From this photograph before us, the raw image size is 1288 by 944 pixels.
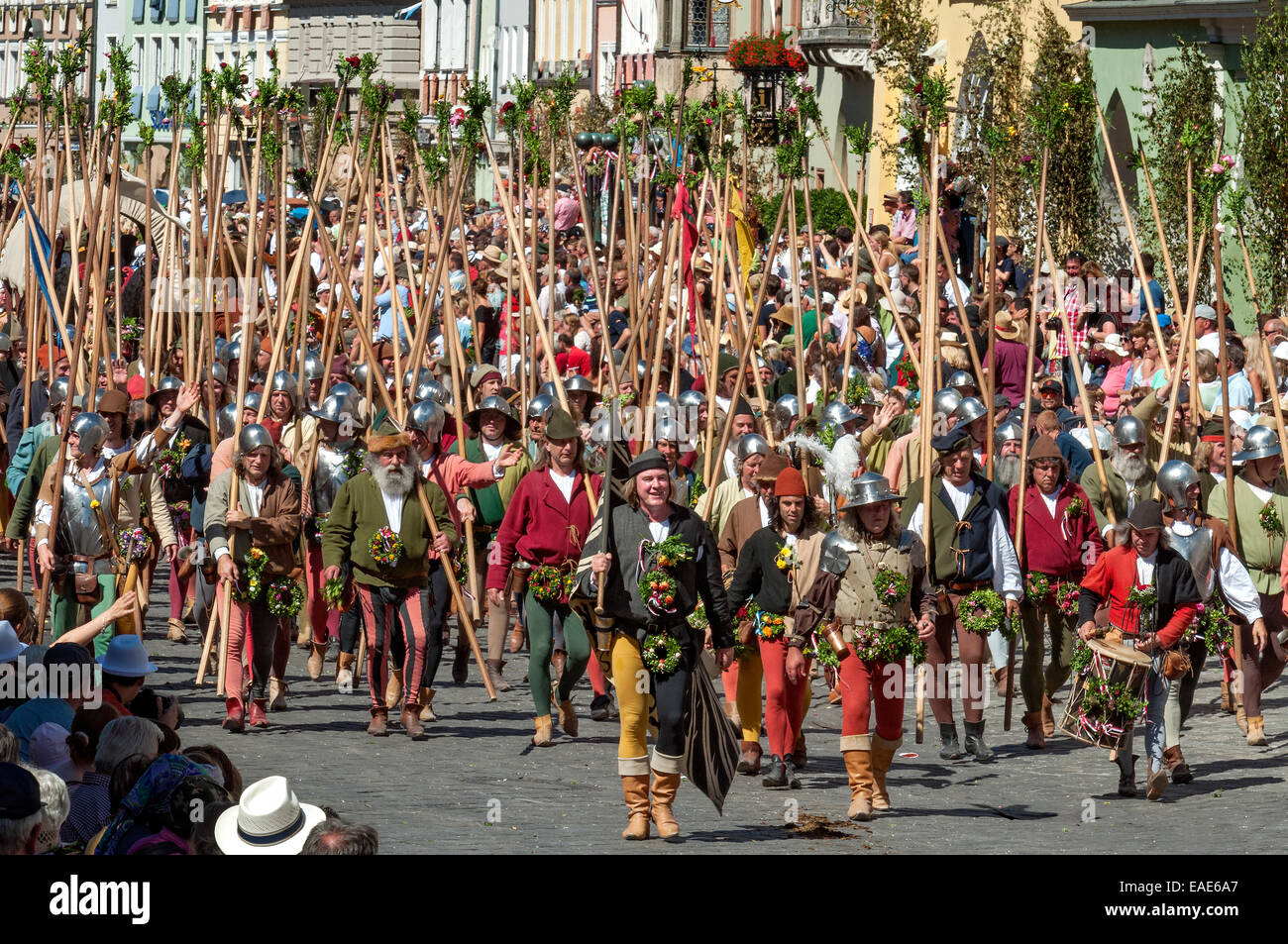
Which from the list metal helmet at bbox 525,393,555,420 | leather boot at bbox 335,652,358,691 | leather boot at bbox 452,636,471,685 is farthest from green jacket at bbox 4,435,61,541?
metal helmet at bbox 525,393,555,420

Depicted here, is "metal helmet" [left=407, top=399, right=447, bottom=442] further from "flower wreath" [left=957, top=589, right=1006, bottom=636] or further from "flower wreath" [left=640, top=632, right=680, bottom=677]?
"flower wreath" [left=640, top=632, right=680, bottom=677]

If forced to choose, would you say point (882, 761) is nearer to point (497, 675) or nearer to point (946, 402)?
point (946, 402)

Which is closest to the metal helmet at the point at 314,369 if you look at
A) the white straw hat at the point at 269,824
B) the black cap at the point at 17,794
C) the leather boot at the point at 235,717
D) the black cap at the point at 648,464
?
the leather boot at the point at 235,717

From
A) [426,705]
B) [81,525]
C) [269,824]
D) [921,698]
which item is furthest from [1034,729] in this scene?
[269,824]

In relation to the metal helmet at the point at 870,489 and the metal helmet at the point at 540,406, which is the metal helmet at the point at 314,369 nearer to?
the metal helmet at the point at 540,406

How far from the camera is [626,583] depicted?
10.3 metres

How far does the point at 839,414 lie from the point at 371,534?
3.21m

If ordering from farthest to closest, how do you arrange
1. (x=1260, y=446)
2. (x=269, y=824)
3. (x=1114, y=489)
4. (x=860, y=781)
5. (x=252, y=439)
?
(x=1114, y=489) → (x=1260, y=446) → (x=252, y=439) → (x=860, y=781) → (x=269, y=824)

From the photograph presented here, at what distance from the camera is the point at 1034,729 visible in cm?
1239

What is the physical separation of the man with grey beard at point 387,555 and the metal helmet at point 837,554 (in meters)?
2.34

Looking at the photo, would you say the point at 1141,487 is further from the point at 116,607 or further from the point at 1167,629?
the point at 116,607

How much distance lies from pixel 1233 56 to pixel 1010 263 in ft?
17.6

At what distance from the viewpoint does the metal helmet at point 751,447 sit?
12.7 meters
